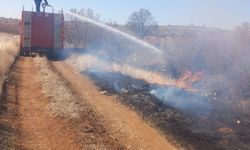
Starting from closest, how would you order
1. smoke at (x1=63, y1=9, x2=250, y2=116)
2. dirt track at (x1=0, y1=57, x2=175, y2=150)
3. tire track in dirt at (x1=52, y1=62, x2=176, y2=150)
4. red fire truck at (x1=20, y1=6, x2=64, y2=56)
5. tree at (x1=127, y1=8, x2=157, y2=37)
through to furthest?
1. dirt track at (x1=0, y1=57, x2=175, y2=150)
2. tire track in dirt at (x1=52, y1=62, x2=176, y2=150)
3. smoke at (x1=63, y1=9, x2=250, y2=116)
4. red fire truck at (x1=20, y1=6, x2=64, y2=56)
5. tree at (x1=127, y1=8, x2=157, y2=37)

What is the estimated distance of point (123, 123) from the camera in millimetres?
10836

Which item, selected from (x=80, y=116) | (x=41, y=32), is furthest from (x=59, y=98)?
(x=41, y=32)

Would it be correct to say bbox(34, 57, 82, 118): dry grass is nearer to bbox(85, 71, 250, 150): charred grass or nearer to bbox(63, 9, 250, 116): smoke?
bbox(85, 71, 250, 150): charred grass

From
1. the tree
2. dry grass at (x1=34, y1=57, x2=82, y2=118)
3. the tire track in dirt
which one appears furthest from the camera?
the tree

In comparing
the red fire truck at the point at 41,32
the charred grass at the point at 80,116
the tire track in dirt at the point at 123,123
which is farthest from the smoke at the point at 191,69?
the charred grass at the point at 80,116

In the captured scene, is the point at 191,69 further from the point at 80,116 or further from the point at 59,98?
the point at 80,116

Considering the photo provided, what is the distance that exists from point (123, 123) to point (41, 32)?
16534mm

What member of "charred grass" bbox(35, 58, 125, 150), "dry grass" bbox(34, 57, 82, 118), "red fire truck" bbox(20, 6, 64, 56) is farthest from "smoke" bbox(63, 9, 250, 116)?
"charred grass" bbox(35, 58, 125, 150)

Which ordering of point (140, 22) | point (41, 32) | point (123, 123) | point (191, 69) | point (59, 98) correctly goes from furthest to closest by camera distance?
point (140, 22) < point (41, 32) < point (191, 69) < point (59, 98) < point (123, 123)

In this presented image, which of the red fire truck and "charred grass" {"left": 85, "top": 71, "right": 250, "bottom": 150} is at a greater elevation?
the red fire truck

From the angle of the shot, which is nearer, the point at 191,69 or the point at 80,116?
the point at 80,116

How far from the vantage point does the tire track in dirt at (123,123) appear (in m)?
9.42

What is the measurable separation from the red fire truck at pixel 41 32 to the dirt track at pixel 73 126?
1215 centimetres

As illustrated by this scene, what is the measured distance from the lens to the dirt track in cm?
876
